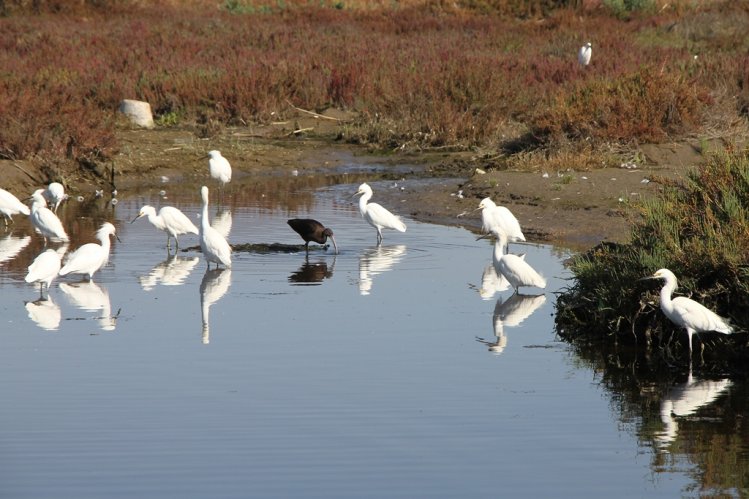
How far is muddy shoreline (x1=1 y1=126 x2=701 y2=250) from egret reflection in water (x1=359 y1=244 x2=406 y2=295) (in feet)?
6.57

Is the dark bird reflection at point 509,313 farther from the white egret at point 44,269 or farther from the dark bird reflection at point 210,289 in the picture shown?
the white egret at point 44,269

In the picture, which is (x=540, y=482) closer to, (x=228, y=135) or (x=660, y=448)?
(x=660, y=448)

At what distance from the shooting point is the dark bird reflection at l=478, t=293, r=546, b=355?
9.80m

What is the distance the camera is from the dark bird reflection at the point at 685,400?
752 centimetres

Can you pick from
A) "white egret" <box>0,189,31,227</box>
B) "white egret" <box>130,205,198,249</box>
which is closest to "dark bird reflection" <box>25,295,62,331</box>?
"white egret" <box>130,205,198,249</box>

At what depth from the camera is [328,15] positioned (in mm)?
40969

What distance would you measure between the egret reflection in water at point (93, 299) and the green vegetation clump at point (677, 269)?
391 cm

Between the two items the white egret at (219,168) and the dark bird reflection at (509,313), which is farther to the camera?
the white egret at (219,168)

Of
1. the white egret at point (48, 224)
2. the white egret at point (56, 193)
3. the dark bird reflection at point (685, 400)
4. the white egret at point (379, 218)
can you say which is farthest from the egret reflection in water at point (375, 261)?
the white egret at point (56, 193)

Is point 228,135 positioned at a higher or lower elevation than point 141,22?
lower

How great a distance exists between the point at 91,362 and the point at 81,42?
78.4 feet

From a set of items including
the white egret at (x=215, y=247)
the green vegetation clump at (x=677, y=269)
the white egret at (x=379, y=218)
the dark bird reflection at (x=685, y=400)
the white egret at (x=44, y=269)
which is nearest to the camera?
the dark bird reflection at (x=685, y=400)

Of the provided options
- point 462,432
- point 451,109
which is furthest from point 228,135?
point 462,432

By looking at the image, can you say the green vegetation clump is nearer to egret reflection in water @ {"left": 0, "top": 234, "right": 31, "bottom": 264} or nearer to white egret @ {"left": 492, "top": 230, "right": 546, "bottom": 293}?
white egret @ {"left": 492, "top": 230, "right": 546, "bottom": 293}
